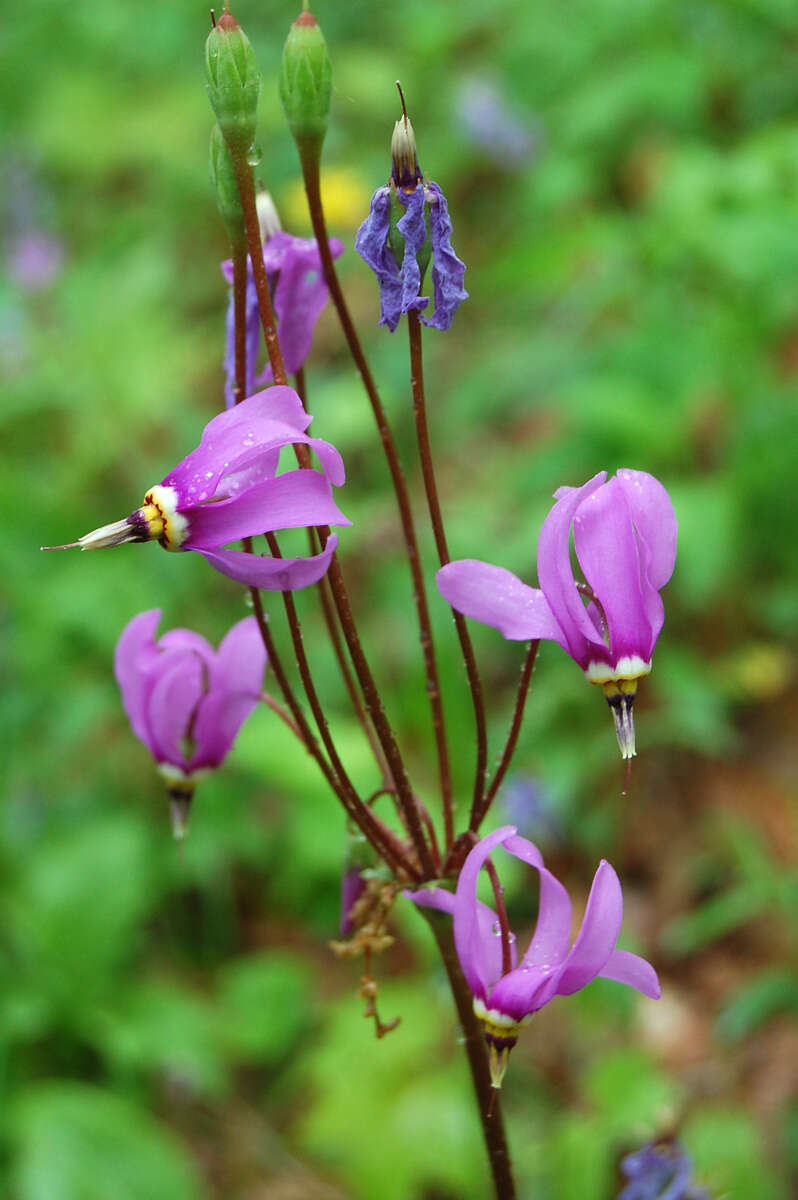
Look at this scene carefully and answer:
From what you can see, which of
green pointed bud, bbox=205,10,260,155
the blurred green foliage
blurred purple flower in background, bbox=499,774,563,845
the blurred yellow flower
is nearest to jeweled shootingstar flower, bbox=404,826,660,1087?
green pointed bud, bbox=205,10,260,155

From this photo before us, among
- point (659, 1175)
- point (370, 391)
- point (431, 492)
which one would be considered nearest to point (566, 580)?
point (431, 492)

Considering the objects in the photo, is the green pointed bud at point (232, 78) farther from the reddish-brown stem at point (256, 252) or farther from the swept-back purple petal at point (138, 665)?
the swept-back purple petal at point (138, 665)

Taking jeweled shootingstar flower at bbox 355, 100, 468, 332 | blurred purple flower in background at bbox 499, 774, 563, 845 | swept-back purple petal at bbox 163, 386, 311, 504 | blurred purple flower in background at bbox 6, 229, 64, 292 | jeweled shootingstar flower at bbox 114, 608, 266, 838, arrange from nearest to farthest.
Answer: swept-back purple petal at bbox 163, 386, 311, 504
jeweled shootingstar flower at bbox 355, 100, 468, 332
jeweled shootingstar flower at bbox 114, 608, 266, 838
blurred purple flower in background at bbox 499, 774, 563, 845
blurred purple flower in background at bbox 6, 229, 64, 292

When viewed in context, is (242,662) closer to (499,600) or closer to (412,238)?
(499,600)

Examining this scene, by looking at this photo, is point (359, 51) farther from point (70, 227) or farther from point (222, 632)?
point (222, 632)

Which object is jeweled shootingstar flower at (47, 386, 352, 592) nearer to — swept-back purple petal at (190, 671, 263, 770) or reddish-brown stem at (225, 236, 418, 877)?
reddish-brown stem at (225, 236, 418, 877)

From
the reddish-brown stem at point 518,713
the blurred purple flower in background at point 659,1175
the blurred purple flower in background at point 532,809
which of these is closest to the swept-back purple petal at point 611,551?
the reddish-brown stem at point 518,713
